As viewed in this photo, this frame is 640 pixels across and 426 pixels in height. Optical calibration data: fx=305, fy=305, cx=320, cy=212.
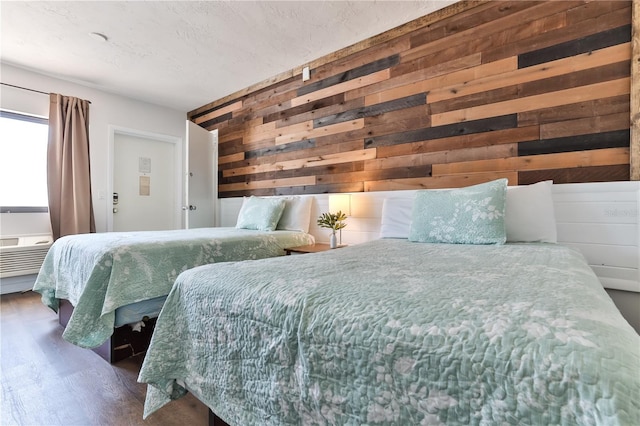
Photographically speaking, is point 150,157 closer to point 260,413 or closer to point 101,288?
point 101,288

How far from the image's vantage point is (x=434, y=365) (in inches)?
23.1

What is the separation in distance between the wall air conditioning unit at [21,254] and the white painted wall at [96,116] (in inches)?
4.2

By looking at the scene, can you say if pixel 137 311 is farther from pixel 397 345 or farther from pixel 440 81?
pixel 440 81

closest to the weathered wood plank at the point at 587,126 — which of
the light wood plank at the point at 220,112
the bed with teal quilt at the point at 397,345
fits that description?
the bed with teal quilt at the point at 397,345

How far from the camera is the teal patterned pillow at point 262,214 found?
3.16 m

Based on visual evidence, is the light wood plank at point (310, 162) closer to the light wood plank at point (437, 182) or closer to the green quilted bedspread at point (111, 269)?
the light wood plank at point (437, 182)

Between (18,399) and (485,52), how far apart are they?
358cm

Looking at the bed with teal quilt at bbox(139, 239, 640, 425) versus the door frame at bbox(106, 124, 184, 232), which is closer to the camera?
the bed with teal quilt at bbox(139, 239, 640, 425)

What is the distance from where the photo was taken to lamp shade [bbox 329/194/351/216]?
2.83 m

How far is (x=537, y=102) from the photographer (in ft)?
6.97

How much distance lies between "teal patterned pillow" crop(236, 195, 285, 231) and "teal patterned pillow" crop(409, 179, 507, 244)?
5.05 ft

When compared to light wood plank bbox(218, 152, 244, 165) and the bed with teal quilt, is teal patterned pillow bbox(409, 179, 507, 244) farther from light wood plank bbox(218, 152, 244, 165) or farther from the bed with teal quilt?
light wood plank bbox(218, 152, 244, 165)

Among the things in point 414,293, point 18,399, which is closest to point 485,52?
point 414,293

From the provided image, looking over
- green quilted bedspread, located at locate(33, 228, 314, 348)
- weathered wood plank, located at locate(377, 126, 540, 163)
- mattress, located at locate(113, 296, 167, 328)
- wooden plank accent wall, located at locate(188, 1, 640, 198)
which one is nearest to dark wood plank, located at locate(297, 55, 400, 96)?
wooden plank accent wall, located at locate(188, 1, 640, 198)
